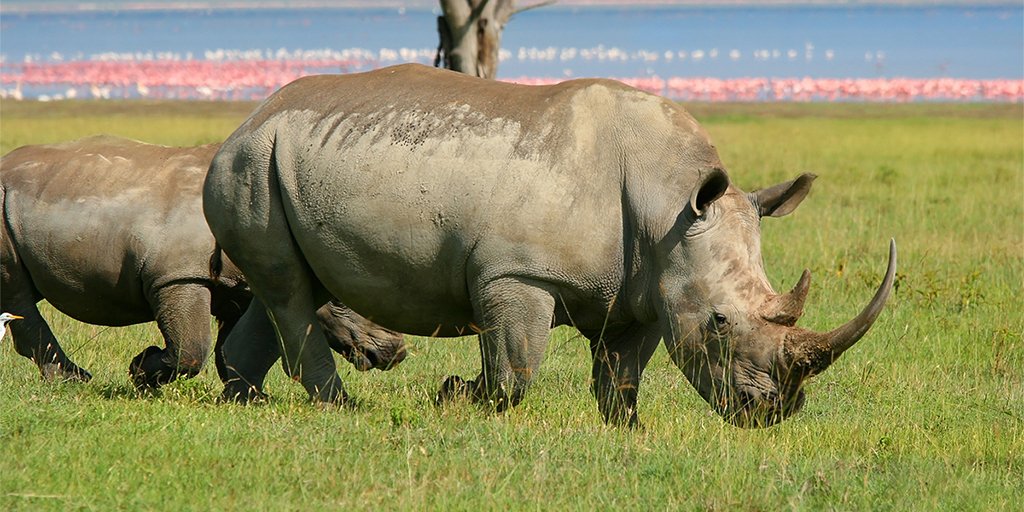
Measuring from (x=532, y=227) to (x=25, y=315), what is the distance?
3.55 m

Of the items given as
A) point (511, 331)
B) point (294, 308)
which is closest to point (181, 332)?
point (294, 308)

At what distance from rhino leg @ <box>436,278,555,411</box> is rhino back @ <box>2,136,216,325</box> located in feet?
6.98

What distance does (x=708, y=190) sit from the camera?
7145 millimetres

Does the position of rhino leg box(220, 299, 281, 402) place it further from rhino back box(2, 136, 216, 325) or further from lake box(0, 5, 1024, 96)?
lake box(0, 5, 1024, 96)

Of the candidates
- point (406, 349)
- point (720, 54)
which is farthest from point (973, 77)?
point (406, 349)

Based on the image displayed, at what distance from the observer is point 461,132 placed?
7363 mm

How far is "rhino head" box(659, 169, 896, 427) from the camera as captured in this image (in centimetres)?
707

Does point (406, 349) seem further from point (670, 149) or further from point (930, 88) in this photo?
point (930, 88)

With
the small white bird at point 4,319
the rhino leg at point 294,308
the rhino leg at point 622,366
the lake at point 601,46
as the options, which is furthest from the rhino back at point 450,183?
the lake at point 601,46

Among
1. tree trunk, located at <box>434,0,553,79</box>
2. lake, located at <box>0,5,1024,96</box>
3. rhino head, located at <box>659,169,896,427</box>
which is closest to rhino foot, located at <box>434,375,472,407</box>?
rhino head, located at <box>659,169,896,427</box>

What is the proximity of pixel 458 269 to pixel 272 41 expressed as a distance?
5076 inches

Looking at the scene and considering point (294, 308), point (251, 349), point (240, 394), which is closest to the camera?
point (294, 308)

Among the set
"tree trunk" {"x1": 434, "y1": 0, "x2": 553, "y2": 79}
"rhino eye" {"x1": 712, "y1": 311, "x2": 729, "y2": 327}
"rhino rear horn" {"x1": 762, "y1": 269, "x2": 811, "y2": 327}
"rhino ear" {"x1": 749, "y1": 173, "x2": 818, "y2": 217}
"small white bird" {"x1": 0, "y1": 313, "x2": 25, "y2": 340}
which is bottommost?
"small white bird" {"x1": 0, "y1": 313, "x2": 25, "y2": 340}

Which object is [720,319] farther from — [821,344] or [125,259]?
[125,259]
